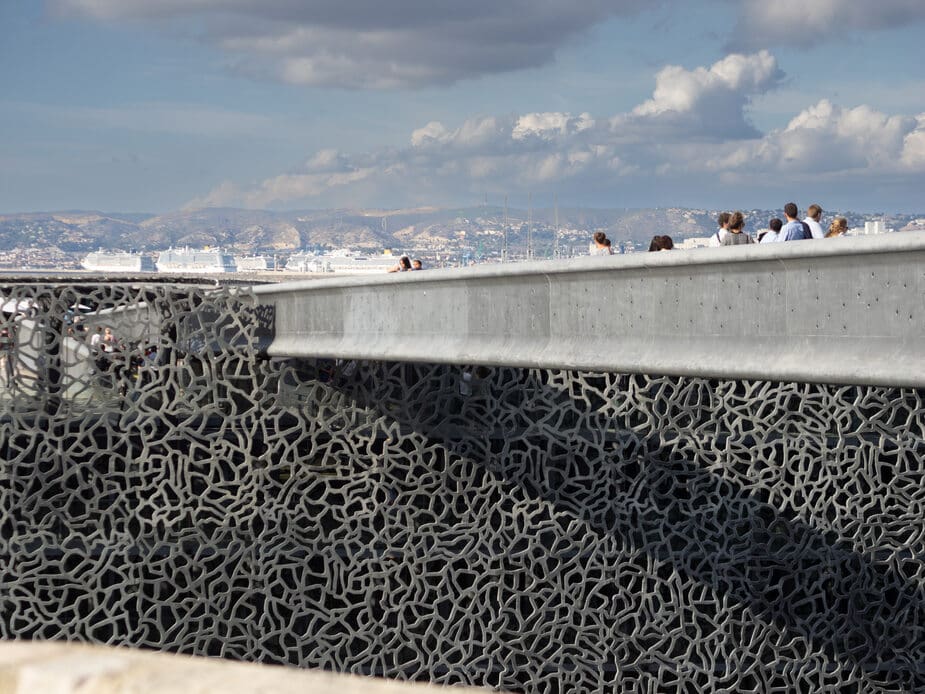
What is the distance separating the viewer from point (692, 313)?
235 inches

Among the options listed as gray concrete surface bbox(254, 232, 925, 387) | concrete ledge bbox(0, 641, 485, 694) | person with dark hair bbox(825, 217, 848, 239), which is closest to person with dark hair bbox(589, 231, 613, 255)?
person with dark hair bbox(825, 217, 848, 239)

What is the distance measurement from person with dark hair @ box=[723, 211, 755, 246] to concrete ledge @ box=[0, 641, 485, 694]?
9.99 m

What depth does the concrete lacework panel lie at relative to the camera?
1146 centimetres

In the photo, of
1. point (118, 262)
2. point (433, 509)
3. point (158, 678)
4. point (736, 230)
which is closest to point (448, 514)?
point (433, 509)

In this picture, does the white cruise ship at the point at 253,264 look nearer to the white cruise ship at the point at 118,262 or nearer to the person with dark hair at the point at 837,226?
the white cruise ship at the point at 118,262

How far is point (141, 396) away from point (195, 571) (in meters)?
1.78

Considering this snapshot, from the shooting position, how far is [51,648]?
201 cm

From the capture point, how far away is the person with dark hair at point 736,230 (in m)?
11.4

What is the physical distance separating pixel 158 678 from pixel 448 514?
34.1ft

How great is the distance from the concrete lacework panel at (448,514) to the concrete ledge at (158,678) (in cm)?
933

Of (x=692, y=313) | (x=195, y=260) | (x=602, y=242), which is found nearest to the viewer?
(x=692, y=313)

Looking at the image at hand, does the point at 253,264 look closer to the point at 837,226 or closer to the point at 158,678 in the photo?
the point at 837,226

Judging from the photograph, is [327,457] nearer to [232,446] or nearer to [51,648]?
[232,446]

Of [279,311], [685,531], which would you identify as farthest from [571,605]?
[279,311]
